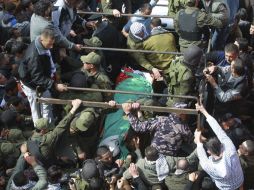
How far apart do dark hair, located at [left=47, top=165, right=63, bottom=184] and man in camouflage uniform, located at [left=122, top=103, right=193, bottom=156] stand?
112cm

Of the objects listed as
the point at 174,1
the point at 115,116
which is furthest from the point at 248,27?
the point at 115,116

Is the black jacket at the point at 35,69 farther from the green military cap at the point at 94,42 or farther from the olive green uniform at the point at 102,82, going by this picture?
the green military cap at the point at 94,42

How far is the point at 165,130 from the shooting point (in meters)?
8.30

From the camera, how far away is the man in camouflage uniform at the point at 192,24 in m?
9.55

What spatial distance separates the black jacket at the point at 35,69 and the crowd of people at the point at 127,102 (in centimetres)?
2

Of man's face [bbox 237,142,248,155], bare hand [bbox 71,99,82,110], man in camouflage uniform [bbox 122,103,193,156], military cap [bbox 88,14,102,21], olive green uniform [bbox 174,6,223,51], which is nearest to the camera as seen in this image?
man's face [bbox 237,142,248,155]

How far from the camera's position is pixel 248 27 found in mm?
10992

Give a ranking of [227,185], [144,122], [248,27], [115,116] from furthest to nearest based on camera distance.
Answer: [248,27] → [115,116] → [144,122] → [227,185]

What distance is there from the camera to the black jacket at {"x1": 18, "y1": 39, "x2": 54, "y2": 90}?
28.6 feet

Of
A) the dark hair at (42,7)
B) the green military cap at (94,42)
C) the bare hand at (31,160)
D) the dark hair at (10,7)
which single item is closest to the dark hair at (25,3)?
the dark hair at (10,7)

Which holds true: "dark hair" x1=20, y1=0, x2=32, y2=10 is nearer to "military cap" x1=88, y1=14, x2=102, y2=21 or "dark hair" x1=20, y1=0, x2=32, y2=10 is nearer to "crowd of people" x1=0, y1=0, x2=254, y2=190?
"crowd of people" x1=0, y1=0, x2=254, y2=190

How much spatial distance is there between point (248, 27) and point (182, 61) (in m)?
2.61

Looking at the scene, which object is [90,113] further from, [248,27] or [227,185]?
[248,27]

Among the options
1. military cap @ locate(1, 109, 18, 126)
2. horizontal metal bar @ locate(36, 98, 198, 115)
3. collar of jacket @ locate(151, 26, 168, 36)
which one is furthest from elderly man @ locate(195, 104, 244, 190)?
collar of jacket @ locate(151, 26, 168, 36)
